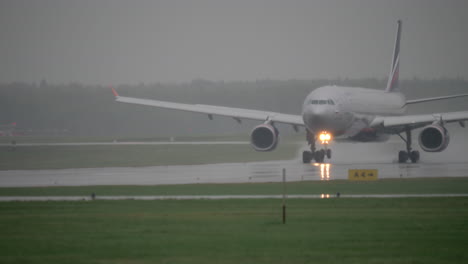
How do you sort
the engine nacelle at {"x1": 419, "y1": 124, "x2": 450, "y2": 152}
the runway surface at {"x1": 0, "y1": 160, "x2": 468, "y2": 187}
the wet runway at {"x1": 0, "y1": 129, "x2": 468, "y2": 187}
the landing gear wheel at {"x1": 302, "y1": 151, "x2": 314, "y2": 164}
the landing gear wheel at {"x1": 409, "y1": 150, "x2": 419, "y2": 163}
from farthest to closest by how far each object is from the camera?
the landing gear wheel at {"x1": 409, "y1": 150, "x2": 419, "y2": 163}, the landing gear wheel at {"x1": 302, "y1": 151, "x2": 314, "y2": 164}, the engine nacelle at {"x1": 419, "y1": 124, "x2": 450, "y2": 152}, the wet runway at {"x1": 0, "y1": 129, "x2": 468, "y2": 187}, the runway surface at {"x1": 0, "y1": 160, "x2": 468, "y2": 187}

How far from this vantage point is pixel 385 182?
1307 inches

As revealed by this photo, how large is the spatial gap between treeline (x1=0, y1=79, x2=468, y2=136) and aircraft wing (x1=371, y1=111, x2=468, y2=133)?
45.2m

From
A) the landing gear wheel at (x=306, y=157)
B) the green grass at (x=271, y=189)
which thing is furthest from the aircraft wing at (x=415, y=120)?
the green grass at (x=271, y=189)

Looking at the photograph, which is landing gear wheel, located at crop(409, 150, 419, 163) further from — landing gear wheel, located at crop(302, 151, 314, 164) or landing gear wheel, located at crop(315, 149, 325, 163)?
landing gear wheel, located at crop(302, 151, 314, 164)

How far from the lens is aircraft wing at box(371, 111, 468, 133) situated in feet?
155

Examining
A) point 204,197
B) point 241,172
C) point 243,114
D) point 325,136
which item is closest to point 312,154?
point 325,136

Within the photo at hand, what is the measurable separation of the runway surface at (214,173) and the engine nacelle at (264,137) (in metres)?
1.60

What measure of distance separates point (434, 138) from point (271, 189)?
1913cm

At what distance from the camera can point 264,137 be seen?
4953 cm

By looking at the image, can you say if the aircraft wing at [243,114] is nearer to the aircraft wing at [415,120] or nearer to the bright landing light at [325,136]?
the bright landing light at [325,136]

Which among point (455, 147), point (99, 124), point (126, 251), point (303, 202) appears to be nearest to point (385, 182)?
point (303, 202)

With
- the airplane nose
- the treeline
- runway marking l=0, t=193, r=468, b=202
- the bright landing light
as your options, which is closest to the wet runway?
the bright landing light

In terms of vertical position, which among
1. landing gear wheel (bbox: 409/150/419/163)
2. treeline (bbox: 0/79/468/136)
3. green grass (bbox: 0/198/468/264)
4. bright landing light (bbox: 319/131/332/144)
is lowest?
green grass (bbox: 0/198/468/264)

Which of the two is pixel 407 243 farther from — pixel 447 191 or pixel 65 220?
pixel 447 191
